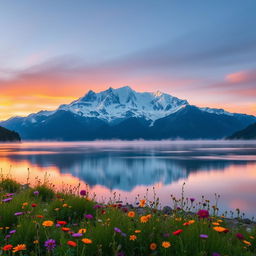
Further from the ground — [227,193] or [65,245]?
[65,245]

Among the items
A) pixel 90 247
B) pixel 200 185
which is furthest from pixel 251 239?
pixel 200 185

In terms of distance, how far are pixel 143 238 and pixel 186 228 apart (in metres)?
0.82

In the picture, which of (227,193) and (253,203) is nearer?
(253,203)

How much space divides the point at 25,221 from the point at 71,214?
2.24 meters

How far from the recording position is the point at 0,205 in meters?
7.66

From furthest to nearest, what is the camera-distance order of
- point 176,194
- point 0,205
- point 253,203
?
point 176,194 → point 253,203 → point 0,205

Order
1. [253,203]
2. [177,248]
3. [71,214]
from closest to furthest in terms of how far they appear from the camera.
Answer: [177,248] → [71,214] → [253,203]

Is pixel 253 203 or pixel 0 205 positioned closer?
pixel 0 205

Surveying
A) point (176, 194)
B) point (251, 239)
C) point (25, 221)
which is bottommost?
point (176, 194)

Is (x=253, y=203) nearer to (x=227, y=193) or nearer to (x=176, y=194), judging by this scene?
(x=227, y=193)

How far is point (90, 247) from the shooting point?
5035mm

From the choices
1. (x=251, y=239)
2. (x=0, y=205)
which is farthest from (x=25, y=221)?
(x=251, y=239)

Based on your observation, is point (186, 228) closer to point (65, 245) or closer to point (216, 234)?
point (216, 234)

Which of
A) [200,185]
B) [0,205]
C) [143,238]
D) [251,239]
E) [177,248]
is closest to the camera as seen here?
[177,248]
